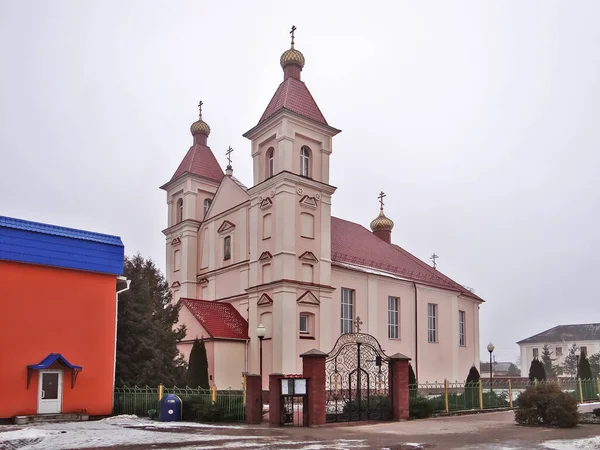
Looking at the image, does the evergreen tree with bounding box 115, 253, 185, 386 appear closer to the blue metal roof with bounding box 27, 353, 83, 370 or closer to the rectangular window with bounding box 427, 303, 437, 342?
the blue metal roof with bounding box 27, 353, 83, 370

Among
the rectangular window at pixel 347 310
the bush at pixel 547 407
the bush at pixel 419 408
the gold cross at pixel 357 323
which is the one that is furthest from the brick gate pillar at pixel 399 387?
the gold cross at pixel 357 323

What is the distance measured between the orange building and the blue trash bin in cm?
244

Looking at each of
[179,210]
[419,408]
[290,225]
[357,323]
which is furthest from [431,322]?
[419,408]

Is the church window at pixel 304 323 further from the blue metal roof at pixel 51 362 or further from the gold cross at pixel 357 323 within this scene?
the blue metal roof at pixel 51 362

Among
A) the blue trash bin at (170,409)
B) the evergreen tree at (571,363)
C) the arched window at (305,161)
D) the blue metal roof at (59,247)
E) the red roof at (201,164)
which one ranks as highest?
the red roof at (201,164)

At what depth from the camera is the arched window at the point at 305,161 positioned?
3130 centimetres

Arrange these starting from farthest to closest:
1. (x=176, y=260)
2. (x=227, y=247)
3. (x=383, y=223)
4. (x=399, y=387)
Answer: (x=383, y=223), (x=176, y=260), (x=227, y=247), (x=399, y=387)

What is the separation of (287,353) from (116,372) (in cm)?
865

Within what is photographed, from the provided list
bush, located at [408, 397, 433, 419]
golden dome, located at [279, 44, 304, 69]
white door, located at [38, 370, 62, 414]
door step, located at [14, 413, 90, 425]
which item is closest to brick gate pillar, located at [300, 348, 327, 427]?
bush, located at [408, 397, 433, 419]

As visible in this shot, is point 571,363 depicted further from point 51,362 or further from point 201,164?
point 51,362

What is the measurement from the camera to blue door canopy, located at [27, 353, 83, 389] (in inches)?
747

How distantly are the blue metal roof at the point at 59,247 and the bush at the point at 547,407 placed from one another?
43.2 feet

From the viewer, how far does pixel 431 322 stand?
124 feet

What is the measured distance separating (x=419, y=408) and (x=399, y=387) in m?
1.56
